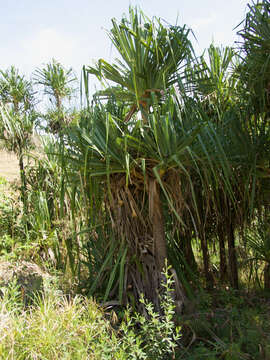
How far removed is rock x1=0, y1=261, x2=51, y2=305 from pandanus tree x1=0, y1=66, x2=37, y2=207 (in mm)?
1455

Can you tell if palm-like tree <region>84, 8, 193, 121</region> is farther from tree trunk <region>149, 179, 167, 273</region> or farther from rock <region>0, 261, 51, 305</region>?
rock <region>0, 261, 51, 305</region>

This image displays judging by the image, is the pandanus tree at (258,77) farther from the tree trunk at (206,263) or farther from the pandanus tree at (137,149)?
the tree trunk at (206,263)

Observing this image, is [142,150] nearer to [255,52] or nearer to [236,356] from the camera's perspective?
[255,52]

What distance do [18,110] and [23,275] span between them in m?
3.07

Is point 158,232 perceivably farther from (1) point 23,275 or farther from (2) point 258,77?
(1) point 23,275

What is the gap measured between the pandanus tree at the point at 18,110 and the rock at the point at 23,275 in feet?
4.77

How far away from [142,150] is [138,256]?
0.89 meters

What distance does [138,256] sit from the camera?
2.73 m

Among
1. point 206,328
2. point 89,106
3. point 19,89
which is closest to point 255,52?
point 89,106

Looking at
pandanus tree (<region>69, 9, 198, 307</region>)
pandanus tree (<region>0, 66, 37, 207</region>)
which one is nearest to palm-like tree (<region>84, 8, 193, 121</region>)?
pandanus tree (<region>69, 9, 198, 307</region>)

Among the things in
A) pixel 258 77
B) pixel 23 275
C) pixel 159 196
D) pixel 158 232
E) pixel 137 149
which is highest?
pixel 258 77

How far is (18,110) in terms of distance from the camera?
563cm

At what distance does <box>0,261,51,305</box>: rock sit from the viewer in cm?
326

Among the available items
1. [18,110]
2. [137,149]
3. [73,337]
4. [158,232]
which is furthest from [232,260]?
[18,110]
